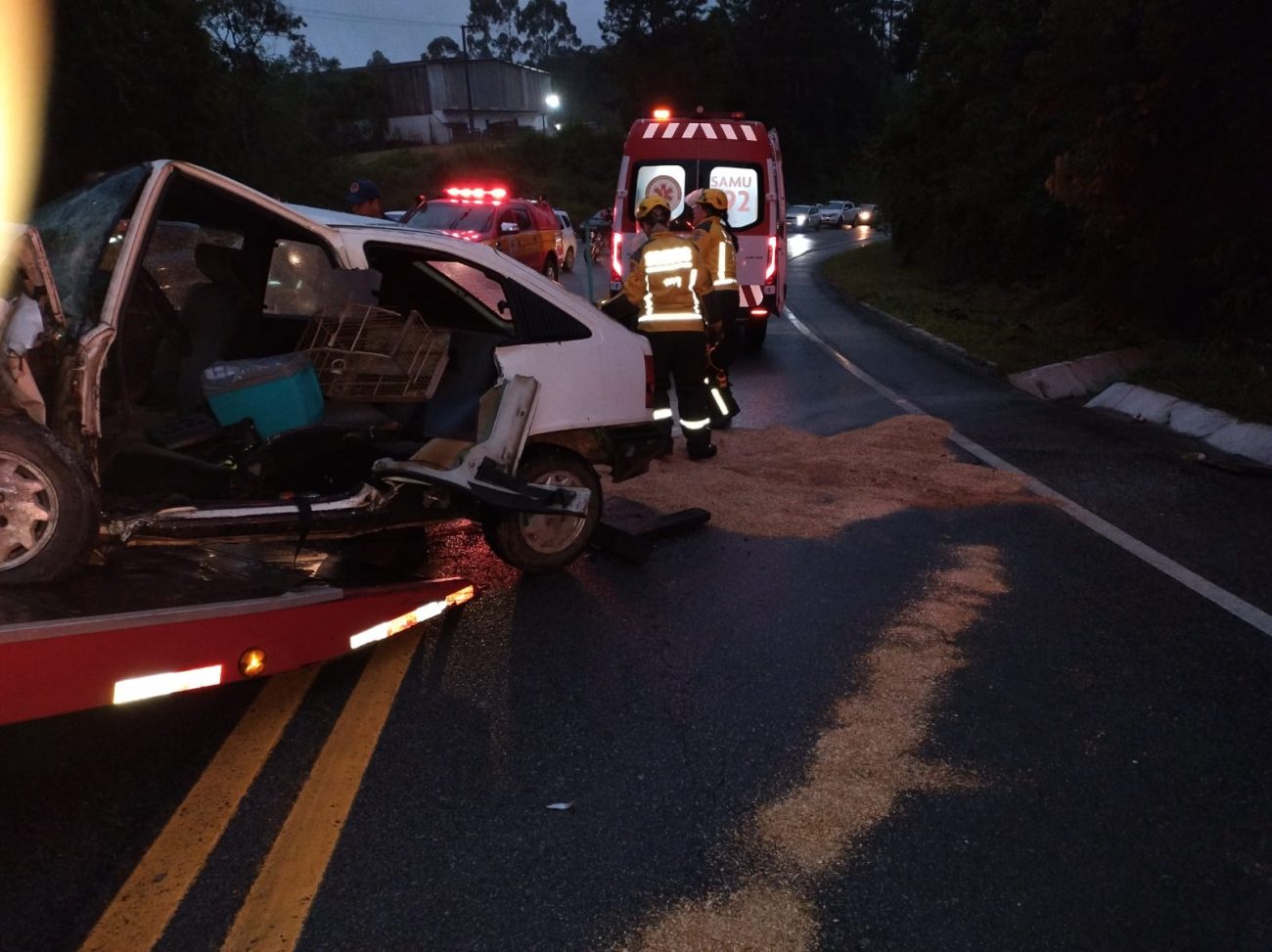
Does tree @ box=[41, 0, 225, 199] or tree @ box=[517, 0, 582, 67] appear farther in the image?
tree @ box=[517, 0, 582, 67]

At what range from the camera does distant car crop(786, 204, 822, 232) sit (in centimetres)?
5262

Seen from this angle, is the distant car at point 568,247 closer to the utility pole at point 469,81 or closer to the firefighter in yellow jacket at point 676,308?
the firefighter in yellow jacket at point 676,308

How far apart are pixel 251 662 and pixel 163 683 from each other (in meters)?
0.33

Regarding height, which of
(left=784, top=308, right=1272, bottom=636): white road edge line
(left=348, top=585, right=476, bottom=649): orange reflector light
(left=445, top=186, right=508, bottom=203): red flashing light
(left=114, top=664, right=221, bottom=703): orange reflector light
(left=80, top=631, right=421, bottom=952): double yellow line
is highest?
(left=445, top=186, right=508, bottom=203): red flashing light

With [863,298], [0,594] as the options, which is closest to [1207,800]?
[0,594]

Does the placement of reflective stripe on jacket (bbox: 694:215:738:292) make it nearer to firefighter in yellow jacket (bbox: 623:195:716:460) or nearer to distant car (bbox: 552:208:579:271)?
firefighter in yellow jacket (bbox: 623:195:716:460)

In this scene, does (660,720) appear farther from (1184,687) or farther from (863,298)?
(863,298)

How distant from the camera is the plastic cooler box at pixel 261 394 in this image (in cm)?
486

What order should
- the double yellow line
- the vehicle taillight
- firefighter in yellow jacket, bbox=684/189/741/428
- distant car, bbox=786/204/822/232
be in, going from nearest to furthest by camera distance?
the double yellow line, firefighter in yellow jacket, bbox=684/189/741/428, the vehicle taillight, distant car, bbox=786/204/822/232

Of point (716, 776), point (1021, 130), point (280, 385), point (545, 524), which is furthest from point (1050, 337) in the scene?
point (716, 776)

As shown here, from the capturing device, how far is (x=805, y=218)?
53219 mm

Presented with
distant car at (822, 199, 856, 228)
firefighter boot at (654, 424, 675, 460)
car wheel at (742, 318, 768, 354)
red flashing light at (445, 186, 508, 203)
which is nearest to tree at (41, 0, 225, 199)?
red flashing light at (445, 186, 508, 203)

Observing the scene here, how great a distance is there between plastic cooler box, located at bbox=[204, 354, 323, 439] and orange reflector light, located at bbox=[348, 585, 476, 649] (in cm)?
103

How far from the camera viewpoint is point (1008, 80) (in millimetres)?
19875
